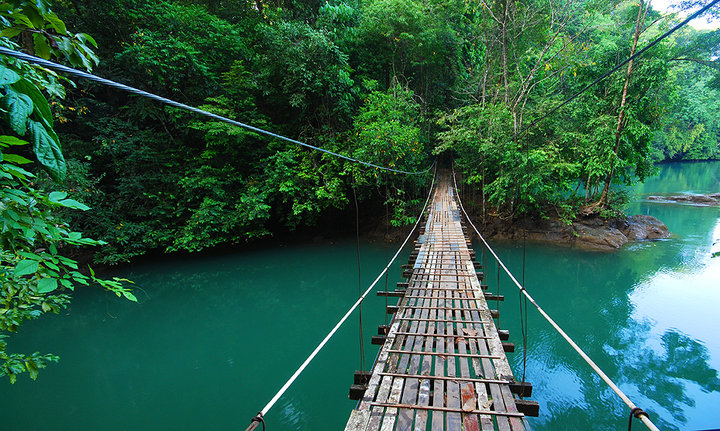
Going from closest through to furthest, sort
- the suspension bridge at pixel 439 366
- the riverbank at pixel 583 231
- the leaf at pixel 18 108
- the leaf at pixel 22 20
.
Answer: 1. the leaf at pixel 18 108
2. the leaf at pixel 22 20
3. the suspension bridge at pixel 439 366
4. the riverbank at pixel 583 231

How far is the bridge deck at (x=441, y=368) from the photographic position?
1398 millimetres

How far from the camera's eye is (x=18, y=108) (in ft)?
1.73

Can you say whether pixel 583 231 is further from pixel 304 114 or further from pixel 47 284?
pixel 47 284

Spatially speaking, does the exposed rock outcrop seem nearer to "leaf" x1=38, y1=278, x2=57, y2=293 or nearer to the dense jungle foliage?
the dense jungle foliage

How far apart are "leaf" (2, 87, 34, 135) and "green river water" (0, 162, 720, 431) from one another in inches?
132

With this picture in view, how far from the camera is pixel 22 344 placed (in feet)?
14.0

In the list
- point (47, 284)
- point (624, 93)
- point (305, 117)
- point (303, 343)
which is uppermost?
point (624, 93)

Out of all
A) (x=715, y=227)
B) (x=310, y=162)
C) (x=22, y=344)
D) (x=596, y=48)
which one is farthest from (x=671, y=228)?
(x=22, y=344)

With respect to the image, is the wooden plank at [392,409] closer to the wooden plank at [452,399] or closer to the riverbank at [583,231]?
the wooden plank at [452,399]

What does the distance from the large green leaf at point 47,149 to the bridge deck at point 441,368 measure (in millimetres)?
1387

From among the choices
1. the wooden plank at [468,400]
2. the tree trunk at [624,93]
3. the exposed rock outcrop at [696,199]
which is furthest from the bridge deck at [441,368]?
the exposed rock outcrop at [696,199]

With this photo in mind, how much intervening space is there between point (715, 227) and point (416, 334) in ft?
39.7

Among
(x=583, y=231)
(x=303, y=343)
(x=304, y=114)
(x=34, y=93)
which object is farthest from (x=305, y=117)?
(x=583, y=231)

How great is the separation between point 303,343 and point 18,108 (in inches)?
172
